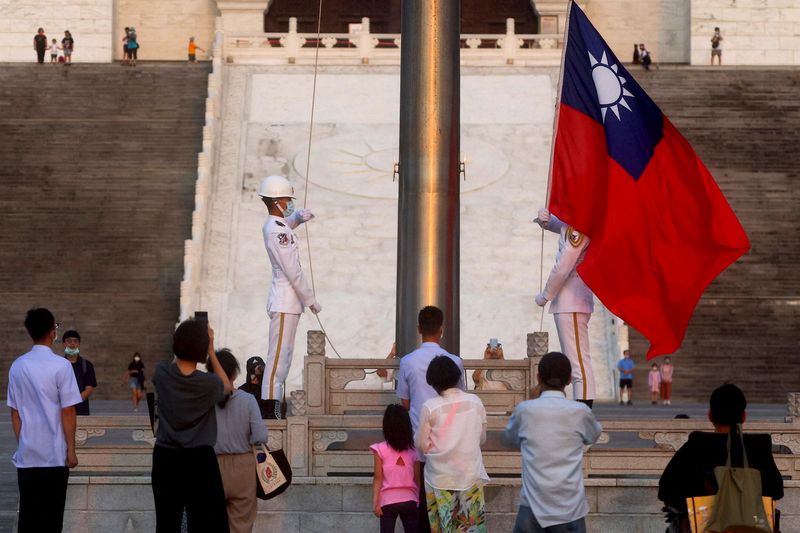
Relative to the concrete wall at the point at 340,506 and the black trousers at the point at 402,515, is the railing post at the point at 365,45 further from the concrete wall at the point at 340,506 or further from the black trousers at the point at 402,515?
the black trousers at the point at 402,515

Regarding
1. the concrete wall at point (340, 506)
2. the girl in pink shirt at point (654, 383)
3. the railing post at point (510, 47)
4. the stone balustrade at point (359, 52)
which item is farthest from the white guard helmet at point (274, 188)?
the railing post at point (510, 47)

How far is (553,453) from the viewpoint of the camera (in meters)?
6.91

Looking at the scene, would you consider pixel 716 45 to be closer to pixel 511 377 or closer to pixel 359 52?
pixel 359 52

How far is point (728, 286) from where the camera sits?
77.9 feet

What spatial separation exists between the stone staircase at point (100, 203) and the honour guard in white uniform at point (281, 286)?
A: 38.9 ft

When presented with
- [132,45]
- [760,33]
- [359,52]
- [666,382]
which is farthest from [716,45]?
[666,382]

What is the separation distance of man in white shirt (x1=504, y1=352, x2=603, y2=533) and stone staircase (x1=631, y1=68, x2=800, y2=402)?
596 inches

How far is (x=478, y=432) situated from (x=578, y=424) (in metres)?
0.66

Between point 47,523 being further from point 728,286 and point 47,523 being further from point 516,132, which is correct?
point 516,132

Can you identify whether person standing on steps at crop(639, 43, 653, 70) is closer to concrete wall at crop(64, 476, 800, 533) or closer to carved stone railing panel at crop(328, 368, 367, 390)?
carved stone railing panel at crop(328, 368, 367, 390)

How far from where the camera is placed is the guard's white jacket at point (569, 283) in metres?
9.65

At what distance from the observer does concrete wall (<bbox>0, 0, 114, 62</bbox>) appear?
1403 inches

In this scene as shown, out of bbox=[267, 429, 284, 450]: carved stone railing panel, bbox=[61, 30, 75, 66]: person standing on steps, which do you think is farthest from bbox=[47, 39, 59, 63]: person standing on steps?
bbox=[267, 429, 284, 450]: carved stone railing panel

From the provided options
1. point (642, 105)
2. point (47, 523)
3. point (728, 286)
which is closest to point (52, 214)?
point (728, 286)
